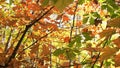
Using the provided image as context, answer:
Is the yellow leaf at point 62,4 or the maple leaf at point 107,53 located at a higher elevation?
the yellow leaf at point 62,4

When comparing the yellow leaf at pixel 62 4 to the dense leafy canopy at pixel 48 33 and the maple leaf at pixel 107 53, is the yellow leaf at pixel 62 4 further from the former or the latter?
the dense leafy canopy at pixel 48 33

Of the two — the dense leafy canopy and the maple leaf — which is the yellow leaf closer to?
the maple leaf

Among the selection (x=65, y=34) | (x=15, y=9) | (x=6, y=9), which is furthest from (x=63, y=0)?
(x=65, y=34)

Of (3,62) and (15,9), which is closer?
(3,62)

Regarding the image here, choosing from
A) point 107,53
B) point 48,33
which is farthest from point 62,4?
point 48,33

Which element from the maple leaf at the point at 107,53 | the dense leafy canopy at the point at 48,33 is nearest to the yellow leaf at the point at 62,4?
the maple leaf at the point at 107,53

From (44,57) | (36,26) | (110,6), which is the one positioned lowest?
(44,57)

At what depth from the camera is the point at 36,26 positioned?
3977 millimetres

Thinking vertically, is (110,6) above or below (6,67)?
above

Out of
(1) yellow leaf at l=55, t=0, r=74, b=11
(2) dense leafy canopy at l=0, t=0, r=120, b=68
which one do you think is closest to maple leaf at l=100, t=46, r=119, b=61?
(1) yellow leaf at l=55, t=0, r=74, b=11

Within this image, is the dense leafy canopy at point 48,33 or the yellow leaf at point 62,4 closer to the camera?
the yellow leaf at point 62,4

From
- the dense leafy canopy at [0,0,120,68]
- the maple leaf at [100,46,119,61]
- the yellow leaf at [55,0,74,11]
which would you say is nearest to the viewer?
the yellow leaf at [55,0,74,11]

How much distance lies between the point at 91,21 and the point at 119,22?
2255 mm

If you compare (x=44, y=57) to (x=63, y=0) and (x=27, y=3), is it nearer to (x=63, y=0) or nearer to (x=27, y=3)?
(x=27, y=3)
